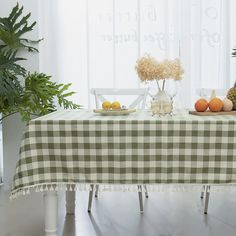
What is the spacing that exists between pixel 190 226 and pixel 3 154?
1.90m

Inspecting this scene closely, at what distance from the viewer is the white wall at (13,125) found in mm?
3924

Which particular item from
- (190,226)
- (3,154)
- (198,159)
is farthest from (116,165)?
(3,154)

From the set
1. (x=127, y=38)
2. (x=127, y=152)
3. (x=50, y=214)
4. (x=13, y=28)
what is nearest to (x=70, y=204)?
(x=50, y=214)

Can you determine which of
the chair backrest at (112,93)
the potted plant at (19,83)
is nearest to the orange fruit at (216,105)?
the chair backrest at (112,93)

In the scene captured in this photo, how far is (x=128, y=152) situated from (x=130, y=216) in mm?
1011

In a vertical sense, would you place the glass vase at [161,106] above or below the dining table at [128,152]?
above

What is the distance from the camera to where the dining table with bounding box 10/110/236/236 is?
2.21 m

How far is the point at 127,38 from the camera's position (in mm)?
4230

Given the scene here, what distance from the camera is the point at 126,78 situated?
4.29 meters

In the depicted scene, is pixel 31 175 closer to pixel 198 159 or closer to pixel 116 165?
pixel 116 165

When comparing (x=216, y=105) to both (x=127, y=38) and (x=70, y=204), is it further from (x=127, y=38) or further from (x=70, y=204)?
(x=127, y=38)

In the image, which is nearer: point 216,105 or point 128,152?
point 128,152

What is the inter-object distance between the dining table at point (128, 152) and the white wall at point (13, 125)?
1790mm

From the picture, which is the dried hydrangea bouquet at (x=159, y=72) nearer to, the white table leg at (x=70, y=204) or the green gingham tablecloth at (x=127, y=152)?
the green gingham tablecloth at (x=127, y=152)
